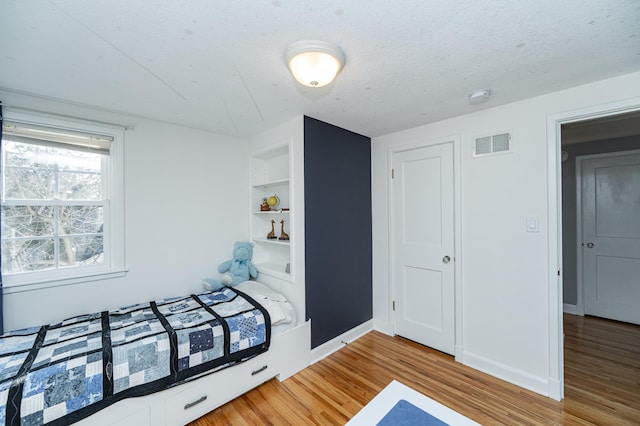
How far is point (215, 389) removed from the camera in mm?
1868

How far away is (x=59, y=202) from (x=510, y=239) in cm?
371

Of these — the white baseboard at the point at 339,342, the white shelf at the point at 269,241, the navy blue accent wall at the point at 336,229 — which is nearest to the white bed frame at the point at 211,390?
the white baseboard at the point at 339,342

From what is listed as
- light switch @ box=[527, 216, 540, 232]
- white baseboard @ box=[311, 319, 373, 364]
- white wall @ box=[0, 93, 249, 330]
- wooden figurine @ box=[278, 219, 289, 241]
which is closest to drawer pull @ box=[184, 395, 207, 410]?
white baseboard @ box=[311, 319, 373, 364]

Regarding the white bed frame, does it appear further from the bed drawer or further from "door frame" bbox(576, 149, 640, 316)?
"door frame" bbox(576, 149, 640, 316)

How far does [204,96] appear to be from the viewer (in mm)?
1992

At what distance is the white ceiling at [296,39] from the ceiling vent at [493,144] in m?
0.28

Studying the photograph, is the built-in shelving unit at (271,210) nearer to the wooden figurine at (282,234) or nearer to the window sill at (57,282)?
the wooden figurine at (282,234)

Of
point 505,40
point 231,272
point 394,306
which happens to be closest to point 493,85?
point 505,40

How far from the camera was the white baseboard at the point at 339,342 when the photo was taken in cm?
253

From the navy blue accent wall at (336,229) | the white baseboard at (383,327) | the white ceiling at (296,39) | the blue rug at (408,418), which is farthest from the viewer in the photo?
the white baseboard at (383,327)

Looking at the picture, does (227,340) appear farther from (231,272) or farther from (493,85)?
(493,85)

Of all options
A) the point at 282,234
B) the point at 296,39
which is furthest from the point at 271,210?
the point at 296,39

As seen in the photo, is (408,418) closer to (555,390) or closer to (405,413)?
(405,413)

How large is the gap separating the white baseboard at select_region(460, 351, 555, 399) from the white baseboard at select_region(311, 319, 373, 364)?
3.31 ft
